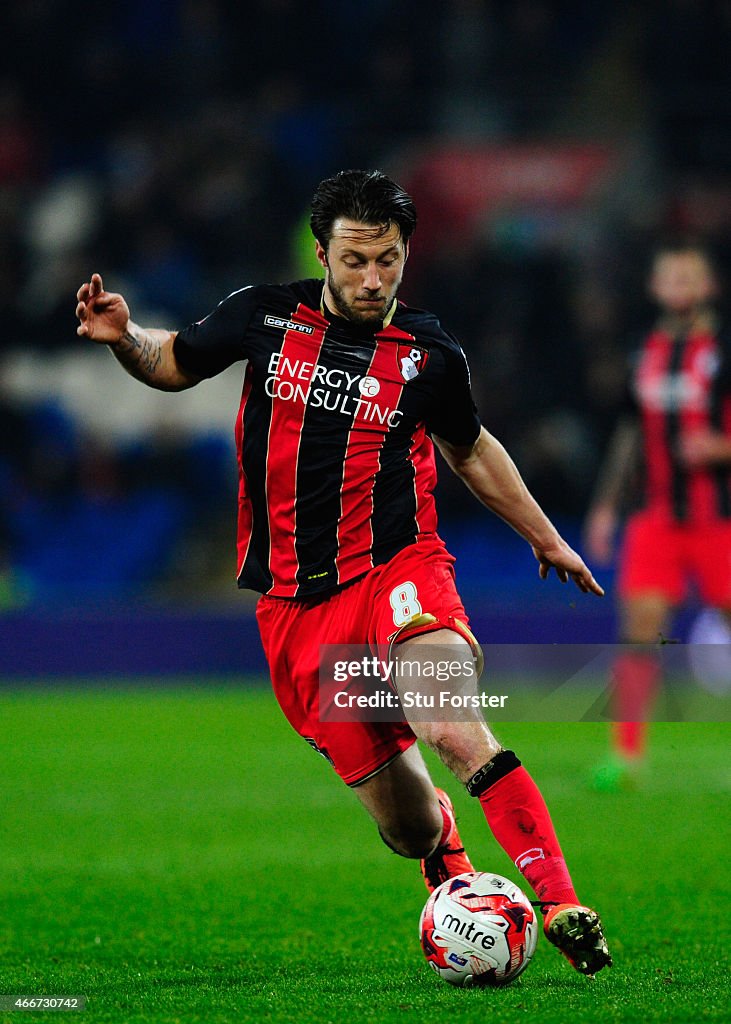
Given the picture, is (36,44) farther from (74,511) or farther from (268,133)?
(74,511)

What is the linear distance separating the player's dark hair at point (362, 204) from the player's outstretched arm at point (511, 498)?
2.12ft

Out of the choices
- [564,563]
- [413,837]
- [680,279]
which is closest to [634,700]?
[680,279]

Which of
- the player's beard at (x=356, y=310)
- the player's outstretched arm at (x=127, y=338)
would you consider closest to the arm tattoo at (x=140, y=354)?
the player's outstretched arm at (x=127, y=338)

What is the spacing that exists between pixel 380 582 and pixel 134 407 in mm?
10290

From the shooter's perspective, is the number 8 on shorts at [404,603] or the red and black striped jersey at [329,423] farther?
the red and black striped jersey at [329,423]

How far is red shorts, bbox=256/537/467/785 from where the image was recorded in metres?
4.11

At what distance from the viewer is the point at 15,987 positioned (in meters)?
3.80

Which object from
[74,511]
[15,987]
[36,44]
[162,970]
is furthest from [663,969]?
[36,44]

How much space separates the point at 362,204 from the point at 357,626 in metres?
1.13

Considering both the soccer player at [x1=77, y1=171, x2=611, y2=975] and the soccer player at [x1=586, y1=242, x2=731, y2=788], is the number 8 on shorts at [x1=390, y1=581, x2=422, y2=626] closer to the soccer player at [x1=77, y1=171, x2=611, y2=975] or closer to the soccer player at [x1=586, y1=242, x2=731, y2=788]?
the soccer player at [x1=77, y1=171, x2=611, y2=975]

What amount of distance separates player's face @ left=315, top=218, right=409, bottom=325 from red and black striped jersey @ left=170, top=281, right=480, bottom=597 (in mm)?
115

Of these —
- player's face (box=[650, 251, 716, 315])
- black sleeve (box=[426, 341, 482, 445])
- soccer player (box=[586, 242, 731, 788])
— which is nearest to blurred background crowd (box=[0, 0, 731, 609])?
soccer player (box=[586, 242, 731, 788])

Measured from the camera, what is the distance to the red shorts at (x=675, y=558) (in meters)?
7.72

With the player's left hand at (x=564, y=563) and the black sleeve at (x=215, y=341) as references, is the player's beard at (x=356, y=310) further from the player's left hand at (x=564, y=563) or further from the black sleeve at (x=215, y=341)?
the player's left hand at (x=564, y=563)
